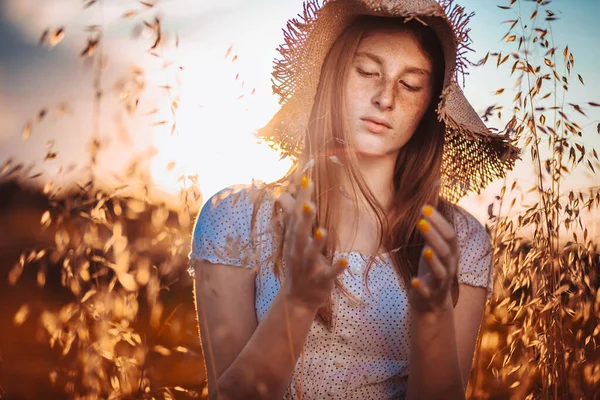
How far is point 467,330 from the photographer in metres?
2.09

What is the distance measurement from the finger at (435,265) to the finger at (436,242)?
1 cm

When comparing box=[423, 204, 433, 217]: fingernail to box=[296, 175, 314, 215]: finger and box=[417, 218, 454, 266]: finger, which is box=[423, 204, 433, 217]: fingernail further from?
box=[296, 175, 314, 215]: finger

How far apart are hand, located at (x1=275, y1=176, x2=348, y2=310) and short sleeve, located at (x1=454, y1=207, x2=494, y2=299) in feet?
3.25

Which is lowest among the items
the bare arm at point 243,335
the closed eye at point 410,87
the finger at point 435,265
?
the bare arm at point 243,335

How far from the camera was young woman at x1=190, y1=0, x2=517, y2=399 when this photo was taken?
6.01ft

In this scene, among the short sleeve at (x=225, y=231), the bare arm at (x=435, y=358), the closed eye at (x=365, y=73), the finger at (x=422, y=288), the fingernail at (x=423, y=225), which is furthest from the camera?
the closed eye at (x=365, y=73)

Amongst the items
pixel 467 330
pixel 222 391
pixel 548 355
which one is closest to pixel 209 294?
pixel 222 391

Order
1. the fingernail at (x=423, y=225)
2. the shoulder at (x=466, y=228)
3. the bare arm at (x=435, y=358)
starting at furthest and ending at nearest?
the shoulder at (x=466, y=228) < the bare arm at (x=435, y=358) < the fingernail at (x=423, y=225)

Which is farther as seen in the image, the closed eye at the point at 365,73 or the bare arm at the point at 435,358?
the closed eye at the point at 365,73

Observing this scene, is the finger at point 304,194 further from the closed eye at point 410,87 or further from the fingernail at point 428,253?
the closed eye at point 410,87

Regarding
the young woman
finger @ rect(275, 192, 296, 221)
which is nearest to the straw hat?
the young woman

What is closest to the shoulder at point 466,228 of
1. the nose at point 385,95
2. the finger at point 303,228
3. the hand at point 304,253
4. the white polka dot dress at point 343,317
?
the white polka dot dress at point 343,317

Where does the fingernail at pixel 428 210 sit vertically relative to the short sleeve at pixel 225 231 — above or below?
above

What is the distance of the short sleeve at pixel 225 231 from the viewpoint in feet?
6.36
